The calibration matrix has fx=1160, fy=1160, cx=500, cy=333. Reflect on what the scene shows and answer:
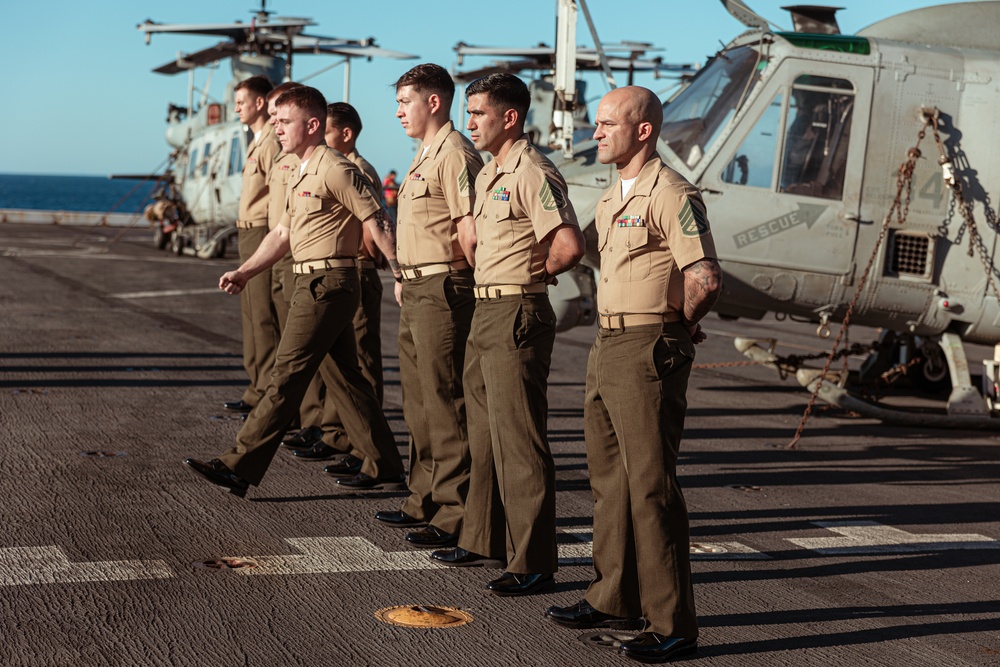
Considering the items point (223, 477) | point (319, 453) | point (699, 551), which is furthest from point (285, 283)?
point (699, 551)

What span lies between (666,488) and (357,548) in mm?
1717

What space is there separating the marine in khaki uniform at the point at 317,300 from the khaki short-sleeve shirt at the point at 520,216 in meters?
1.03

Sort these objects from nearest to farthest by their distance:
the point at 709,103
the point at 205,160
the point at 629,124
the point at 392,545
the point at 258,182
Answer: the point at 629,124 → the point at 392,545 → the point at 258,182 → the point at 709,103 → the point at 205,160

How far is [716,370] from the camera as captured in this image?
1197 centimetres

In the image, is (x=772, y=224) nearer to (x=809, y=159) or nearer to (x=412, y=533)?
(x=809, y=159)

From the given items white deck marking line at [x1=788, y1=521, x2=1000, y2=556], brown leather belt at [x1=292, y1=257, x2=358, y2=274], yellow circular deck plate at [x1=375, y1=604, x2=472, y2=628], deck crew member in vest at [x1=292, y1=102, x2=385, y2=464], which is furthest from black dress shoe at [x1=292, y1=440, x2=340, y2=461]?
white deck marking line at [x1=788, y1=521, x2=1000, y2=556]

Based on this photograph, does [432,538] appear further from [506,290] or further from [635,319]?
[635,319]

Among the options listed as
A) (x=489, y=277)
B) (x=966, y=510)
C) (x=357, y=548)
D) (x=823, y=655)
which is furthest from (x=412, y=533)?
(x=966, y=510)

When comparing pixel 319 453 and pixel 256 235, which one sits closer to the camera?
pixel 319 453

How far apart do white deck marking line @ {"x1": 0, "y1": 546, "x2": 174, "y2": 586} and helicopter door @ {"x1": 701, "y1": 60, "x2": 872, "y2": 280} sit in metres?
5.47

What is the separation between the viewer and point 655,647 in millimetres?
4000

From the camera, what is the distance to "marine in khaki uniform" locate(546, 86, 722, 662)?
4.03m

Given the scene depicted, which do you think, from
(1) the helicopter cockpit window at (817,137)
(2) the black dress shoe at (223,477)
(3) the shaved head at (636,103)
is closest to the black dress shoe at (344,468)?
(2) the black dress shoe at (223,477)

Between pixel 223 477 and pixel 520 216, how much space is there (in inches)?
84.0
